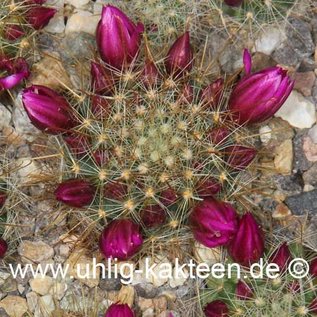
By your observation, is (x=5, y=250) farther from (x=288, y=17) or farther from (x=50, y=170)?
(x=288, y=17)

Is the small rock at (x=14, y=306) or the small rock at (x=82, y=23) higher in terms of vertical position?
the small rock at (x=82, y=23)

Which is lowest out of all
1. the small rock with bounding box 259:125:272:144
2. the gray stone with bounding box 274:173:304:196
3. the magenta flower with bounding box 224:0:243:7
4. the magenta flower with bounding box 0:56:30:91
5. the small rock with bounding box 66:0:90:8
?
the gray stone with bounding box 274:173:304:196

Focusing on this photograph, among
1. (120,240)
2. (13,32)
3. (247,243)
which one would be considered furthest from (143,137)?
(13,32)

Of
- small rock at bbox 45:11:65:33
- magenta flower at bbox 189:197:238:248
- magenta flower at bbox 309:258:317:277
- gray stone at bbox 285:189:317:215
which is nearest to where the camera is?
magenta flower at bbox 189:197:238:248

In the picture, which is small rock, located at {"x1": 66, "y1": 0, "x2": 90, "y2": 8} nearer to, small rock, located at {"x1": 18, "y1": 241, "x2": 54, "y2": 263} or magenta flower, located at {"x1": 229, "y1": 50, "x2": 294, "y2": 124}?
magenta flower, located at {"x1": 229, "y1": 50, "x2": 294, "y2": 124}

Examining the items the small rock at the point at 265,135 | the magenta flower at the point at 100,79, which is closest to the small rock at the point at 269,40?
the small rock at the point at 265,135

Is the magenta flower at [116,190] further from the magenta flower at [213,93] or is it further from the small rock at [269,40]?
the small rock at [269,40]

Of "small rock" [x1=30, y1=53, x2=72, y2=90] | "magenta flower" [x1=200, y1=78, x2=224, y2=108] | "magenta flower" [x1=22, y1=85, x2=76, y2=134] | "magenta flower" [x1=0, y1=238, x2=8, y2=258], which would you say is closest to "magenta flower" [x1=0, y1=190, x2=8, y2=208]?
"magenta flower" [x1=0, y1=238, x2=8, y2=258]

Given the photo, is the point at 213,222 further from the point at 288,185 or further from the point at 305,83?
the point at 305,83
